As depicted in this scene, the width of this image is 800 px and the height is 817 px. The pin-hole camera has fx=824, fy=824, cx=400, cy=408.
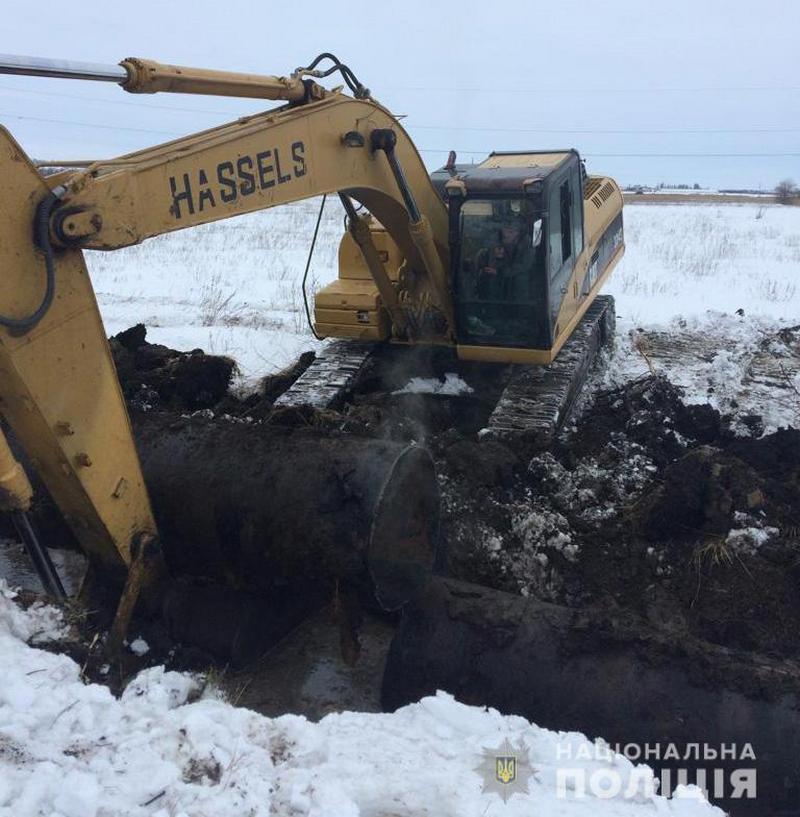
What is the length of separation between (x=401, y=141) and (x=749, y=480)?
134 inches

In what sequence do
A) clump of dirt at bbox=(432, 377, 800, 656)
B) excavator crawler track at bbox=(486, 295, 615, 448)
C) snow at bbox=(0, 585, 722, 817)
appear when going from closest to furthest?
1. snow at bbox=(0, 585, 722, 817)
2. clump of dirt at bbox=(432, 377, 800, 656)
3. excavator crawler track at bbox=(486, 295, 615, 448)

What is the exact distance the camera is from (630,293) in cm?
1404

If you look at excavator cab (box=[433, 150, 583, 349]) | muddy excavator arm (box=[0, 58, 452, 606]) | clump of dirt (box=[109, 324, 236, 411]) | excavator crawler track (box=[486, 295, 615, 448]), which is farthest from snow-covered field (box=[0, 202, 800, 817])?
excavator cab (box=[433, 150, 583, 349])

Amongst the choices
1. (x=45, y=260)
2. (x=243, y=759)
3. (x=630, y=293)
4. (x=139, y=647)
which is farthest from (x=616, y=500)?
(x=630, y=293)

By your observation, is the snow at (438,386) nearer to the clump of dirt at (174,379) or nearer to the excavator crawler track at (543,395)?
the excavator crawler track at (543,395)

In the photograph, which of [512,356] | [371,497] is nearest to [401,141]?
[512,356]

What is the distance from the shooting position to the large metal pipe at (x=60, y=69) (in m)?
3.29

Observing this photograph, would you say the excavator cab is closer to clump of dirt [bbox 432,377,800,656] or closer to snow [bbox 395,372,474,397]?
snow [bbox 395,372,474,397]

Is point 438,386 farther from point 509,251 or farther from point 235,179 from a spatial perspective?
point 235,179

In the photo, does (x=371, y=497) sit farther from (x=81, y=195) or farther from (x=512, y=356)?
(x=512, y=356)

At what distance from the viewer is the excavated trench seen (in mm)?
3723

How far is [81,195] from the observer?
11.0 ft

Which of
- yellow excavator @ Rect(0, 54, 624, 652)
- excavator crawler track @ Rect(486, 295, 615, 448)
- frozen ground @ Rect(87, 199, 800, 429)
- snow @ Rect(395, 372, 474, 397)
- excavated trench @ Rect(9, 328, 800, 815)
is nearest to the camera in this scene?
yellow excavator @ Rect(0, 54, 624, 652)

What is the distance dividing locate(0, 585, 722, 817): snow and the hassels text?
2152mm
